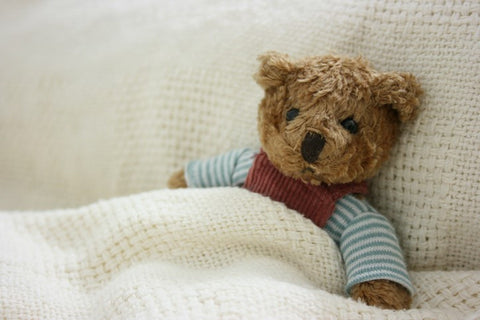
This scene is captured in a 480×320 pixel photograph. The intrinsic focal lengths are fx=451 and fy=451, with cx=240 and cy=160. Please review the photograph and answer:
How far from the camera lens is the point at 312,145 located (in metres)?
0.71

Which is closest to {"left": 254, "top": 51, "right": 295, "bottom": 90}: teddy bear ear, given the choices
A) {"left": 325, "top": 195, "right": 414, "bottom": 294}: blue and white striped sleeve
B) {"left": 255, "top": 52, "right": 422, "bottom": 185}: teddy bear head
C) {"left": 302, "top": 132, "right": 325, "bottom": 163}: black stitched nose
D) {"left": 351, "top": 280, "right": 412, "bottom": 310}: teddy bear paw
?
{"left": 255, "top": 52, "right": 422, "bottom": 185}: teddy bear head

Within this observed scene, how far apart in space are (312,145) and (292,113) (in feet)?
0.26

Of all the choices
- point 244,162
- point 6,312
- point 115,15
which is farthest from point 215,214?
point 115,15

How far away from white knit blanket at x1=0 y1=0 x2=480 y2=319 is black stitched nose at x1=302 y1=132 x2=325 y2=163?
0.14 meters

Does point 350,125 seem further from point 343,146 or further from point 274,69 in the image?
point 274,69

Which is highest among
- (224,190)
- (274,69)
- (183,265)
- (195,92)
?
(274,69)

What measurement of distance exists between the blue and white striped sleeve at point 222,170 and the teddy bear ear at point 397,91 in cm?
28

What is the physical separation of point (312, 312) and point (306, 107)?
319mm

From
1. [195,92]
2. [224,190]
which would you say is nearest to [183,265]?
[224,190]

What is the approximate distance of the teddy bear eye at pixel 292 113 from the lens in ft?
2.48

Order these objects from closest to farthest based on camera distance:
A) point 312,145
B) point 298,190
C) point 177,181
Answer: point 312,145
point 298,190
point 177,181

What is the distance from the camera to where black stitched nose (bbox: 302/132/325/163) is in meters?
0.71

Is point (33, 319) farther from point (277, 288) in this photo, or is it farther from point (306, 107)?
point (306, 107)

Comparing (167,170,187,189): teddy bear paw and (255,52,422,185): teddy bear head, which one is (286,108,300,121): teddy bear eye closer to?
(255,52,422,185): teddy bear head
